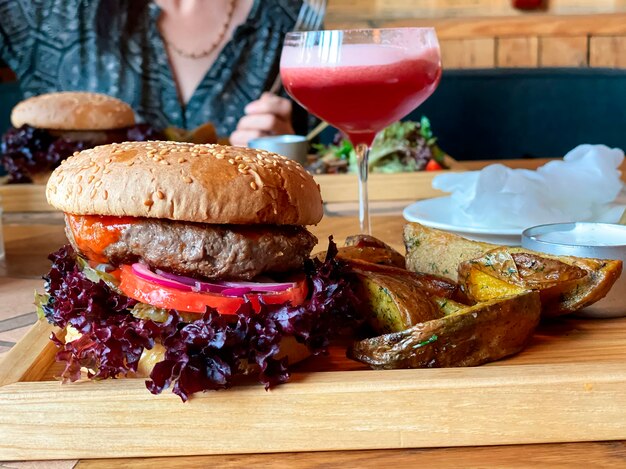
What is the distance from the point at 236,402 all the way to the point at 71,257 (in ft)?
1.51

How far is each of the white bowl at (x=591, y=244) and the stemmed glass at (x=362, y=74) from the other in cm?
49

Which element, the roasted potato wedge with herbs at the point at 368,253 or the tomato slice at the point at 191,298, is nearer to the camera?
the tomato slice at the point at 191,298

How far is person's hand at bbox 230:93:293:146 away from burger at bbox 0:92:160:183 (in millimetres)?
531

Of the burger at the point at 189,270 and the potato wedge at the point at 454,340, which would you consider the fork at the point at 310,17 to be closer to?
the burger at the point at 189,270

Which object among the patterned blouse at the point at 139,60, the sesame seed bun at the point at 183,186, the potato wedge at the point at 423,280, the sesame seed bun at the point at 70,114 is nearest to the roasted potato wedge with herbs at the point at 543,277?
the potato wedge at the point at 423,280

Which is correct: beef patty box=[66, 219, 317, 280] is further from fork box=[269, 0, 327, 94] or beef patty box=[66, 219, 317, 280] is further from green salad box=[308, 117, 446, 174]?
fork box=[269, 0, 327, 94]

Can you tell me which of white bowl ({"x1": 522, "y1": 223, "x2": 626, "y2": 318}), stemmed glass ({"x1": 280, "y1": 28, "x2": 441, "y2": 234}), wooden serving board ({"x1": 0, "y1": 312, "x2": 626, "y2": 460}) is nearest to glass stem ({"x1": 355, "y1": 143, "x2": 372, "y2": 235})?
stemmed glass ({"x1": 280, "y1": 28, "x2": 441, "y2": 234})

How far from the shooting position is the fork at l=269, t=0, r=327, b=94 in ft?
12.4

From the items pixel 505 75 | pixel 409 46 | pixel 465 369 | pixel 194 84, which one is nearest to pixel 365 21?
pixel 505 75

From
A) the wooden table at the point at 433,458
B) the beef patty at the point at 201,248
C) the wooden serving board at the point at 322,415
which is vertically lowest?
the wooden table at the point at 433,458

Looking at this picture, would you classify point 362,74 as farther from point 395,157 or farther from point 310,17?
point 310,17

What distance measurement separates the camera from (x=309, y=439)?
91 cm

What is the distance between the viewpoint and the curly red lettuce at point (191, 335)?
0.93 m

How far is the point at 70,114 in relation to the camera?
3119mm
